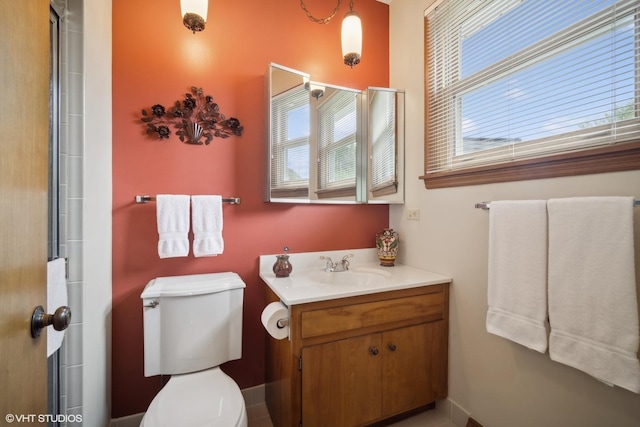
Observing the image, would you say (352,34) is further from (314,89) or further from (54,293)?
(54,293)

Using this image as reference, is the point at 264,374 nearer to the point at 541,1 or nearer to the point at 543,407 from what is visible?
the point at 543,407

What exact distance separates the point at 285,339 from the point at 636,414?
1.36 meters

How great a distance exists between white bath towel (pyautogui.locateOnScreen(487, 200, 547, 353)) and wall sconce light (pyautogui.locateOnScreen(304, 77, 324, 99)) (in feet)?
4.23

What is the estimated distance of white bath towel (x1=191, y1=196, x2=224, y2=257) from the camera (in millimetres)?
1528

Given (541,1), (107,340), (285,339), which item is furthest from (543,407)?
(107,340)

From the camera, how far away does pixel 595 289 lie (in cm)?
96

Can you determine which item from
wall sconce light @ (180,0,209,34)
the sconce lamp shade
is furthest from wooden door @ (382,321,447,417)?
wall sconce light @ (180,0,209,34)

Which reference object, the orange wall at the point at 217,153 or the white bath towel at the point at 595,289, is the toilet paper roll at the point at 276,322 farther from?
→ the white bath towel at the point at 595,289

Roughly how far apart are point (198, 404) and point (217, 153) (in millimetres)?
1306

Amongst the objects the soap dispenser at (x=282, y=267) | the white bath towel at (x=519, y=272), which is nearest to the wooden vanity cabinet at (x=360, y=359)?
the soap dispenser at (x=282, y=267)

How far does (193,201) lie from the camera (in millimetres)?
1528

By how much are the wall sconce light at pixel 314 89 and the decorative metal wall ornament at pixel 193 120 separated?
0.53 metres

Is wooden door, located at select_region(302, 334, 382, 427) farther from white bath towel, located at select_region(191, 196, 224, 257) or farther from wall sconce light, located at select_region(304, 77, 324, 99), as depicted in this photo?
wall sconce light, located at select_region(304, 77, 324, 99)

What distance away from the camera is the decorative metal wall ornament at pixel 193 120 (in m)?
1.51
